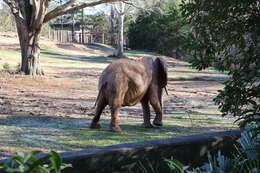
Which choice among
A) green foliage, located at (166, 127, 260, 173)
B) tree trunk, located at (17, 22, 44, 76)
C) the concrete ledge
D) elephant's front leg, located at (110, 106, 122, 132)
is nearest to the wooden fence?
tree trunk, located at (17, 22, 44, 76)

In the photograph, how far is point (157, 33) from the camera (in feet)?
150

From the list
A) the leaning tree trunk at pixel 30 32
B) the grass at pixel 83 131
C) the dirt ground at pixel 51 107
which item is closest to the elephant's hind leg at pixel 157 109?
the grass at pixel 83 131

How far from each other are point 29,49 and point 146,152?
1404cm

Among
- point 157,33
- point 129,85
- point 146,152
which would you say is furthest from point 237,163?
point 157,33

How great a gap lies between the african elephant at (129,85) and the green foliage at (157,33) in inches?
1309

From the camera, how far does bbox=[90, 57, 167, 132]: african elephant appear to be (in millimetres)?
7594

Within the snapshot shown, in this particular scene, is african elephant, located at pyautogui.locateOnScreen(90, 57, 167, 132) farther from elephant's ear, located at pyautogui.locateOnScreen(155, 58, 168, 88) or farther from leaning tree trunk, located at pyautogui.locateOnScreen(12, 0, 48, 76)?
leaning tree trunk, located at pyautogui.locateOnScreen(12, 0, 48, 76)

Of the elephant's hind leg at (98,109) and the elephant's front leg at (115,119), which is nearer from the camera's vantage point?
the elephant's front leg at (115,119)

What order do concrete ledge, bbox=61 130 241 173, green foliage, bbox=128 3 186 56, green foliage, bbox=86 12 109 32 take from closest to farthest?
concrete ledge, bbox=61 130 241 173
green foliage, bbox=128 3 186 56
green foliage, bbox=86 12 109 32

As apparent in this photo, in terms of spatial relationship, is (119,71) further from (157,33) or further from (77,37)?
(77,37)

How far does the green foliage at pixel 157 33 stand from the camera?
43594mm

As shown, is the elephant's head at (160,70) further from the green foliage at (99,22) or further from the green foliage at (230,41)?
the green foliage at (99,22)

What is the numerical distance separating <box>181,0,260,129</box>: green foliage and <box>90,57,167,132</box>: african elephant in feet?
10.4

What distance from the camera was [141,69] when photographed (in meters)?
8.18
